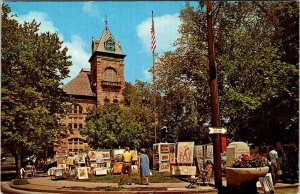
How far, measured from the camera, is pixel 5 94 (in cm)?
2436

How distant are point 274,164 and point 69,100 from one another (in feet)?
84.1

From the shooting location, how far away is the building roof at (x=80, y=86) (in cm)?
6838

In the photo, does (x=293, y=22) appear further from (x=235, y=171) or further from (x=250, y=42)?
(x=250, y=42)

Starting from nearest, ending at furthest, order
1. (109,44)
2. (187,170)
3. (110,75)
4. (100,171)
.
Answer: (187,170) < (100,171) < (110,75) < (109,44)

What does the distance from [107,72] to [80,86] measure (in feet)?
17.3

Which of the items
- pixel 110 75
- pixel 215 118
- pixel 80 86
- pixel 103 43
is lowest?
pixel 215 118

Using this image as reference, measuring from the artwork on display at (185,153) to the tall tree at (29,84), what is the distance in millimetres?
10427

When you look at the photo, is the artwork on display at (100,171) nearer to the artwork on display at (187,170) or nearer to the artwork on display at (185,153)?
the artwork on display at (185,153)

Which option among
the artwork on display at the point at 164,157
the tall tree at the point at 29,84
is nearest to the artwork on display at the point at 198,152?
the artwork on display at the point at 164,157

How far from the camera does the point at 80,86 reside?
7000cm

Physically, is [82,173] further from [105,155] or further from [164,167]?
[164,167]

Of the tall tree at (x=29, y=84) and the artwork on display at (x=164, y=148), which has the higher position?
the tall tree at (x=29, y=84)

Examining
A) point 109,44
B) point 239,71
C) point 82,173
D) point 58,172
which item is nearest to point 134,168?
point 82,173

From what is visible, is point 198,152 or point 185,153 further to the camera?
point 198,152
